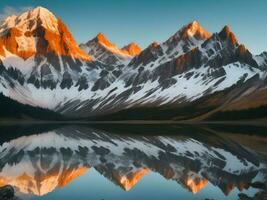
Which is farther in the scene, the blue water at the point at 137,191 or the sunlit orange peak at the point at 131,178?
the sunlit orange peak at the point at 131,178

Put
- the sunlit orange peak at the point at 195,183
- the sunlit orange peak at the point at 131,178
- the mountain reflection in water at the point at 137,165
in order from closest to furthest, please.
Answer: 1. the sunlit orange peak at the point at 195,183
2. the sunlit orange peak at the point at 131,178
3. the mountain reflection in water at the point at 137,165

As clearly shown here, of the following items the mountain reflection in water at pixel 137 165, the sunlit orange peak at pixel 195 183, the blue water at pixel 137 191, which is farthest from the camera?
the mountain reflection in water at pixel 137 165

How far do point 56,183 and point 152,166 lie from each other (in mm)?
21414

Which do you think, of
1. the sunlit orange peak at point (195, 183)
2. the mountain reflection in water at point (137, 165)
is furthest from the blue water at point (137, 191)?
the mountain reflection in water at point (137, 165)

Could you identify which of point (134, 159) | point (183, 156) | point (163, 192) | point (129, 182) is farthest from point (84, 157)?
point (163, 192)

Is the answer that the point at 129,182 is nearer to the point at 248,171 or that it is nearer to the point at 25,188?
the point at 25,188

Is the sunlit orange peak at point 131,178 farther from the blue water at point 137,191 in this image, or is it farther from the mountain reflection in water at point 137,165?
the blue water at point 137,191

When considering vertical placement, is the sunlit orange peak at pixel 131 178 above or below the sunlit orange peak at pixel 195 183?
above

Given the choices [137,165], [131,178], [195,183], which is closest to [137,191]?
[195,183]

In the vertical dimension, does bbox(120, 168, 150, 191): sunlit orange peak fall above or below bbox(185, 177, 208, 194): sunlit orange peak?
above

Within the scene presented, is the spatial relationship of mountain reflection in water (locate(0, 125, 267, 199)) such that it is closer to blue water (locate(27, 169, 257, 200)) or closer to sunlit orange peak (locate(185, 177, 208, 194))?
sunlit orange peak (locate(185, 177, 208, 194))

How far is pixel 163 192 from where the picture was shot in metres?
58.4

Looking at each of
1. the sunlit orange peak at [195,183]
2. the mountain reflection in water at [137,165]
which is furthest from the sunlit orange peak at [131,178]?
the sunlit orange peak at [195,183]

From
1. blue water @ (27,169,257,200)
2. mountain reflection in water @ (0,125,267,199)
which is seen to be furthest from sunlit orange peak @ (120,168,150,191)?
blue water @ (27,169,257,200)
